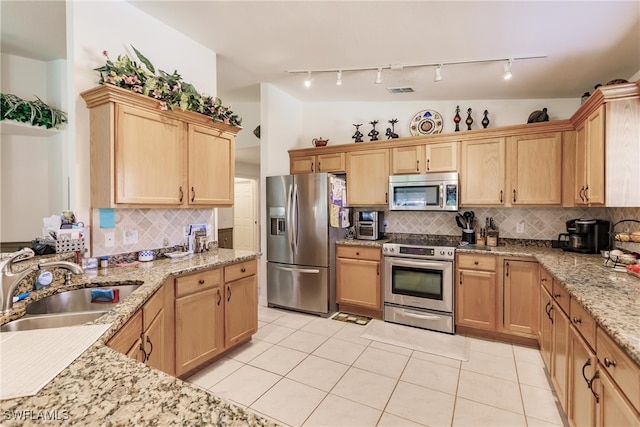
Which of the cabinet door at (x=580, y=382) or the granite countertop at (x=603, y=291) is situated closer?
the granite countertop at (x=603, y=291)

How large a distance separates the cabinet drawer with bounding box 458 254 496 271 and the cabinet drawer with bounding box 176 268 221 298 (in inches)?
94.8

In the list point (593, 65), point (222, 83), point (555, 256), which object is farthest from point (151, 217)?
point (593, 65)

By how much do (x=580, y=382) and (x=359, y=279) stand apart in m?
2.32

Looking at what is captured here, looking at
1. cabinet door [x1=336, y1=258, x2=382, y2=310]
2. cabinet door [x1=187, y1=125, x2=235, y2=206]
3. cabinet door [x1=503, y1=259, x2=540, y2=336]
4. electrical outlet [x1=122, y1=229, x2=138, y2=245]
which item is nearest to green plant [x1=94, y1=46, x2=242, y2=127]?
cabinet door [x1=187, y1=125, x2=235, y2=206]

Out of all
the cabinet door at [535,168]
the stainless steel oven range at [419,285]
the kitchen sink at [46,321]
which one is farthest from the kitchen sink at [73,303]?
the cabinet door at [535,168]

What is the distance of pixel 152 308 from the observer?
5.76 feet

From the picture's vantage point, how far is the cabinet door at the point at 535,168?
9.93ft

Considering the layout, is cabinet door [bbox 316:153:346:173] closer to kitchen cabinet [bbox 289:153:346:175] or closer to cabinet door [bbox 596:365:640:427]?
kitchen cabinet [bbox 289:153:346:175]

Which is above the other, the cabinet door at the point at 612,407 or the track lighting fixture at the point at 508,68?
the track lighting fixture at the point at 508,68

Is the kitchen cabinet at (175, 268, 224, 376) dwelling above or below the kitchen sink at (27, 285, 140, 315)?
below

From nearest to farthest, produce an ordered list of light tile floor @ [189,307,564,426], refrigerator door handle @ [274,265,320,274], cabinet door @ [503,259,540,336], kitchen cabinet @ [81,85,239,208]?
light tile floor @ [189,307,564,426] < kitchen cabinet @ [81,85,239,208] < cabinet door @ [503,259,540,336] < refrigerator door handle @ [274,265,320,274]

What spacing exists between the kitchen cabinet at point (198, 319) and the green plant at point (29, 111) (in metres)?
2.26

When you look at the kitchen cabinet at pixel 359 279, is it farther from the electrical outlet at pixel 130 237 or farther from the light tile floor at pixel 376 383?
the electrical outlet at pixel 130 237

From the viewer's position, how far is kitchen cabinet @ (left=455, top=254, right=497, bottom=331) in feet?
10.0
